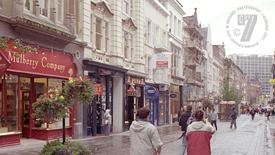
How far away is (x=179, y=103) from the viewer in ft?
185

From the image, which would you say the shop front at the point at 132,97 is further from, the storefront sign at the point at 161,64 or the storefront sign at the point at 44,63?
the storefront sign at the point at 44,63

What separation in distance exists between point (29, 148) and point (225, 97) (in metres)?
68.0

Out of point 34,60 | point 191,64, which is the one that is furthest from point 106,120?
point 191,64

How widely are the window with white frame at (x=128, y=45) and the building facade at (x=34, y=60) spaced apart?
925 centimetres

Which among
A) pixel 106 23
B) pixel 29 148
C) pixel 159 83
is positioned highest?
pixel 106 23

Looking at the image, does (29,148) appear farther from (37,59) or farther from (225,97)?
(225,97)

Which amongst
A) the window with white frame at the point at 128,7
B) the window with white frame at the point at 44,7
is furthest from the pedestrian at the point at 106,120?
the window with white frame at the point at 128,7

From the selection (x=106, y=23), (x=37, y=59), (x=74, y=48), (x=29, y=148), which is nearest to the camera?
(x=29, y=148)

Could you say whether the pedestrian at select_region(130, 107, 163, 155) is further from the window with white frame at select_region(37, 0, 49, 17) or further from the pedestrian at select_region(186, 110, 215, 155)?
the window with white frame at select_region(37, 0, 49, 17)

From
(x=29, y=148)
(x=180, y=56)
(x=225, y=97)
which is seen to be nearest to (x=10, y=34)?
(x=29, y=148)

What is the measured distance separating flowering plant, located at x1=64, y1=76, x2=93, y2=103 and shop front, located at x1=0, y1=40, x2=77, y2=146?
7.59 metres

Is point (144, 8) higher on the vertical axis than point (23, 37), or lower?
higher

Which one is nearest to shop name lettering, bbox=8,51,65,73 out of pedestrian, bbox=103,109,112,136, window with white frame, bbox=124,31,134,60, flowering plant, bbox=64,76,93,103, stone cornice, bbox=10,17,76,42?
stone cornice, bbox=10,17,76,42

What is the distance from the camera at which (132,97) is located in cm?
3622
